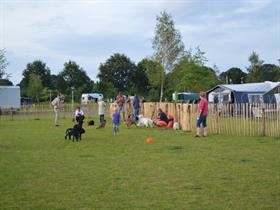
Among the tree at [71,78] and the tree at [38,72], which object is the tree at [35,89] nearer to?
the tree at [71,78]

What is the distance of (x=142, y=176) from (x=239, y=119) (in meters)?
10.2

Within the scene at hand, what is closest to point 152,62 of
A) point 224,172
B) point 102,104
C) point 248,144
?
point 102,104

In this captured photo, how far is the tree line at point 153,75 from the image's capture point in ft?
162

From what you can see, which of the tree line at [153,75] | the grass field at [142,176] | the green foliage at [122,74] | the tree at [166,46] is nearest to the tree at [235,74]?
the tree line at [153,75]

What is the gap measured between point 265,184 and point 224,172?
4.75ft

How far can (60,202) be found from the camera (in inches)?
270

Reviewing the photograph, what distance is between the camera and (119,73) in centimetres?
9494

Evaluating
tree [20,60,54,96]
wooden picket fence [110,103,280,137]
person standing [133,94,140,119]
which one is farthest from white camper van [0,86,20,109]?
tree [20,60,54,96]

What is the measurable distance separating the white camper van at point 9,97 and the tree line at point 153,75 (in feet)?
7.39

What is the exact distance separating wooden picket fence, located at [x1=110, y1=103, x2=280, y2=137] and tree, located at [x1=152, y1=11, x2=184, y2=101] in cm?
3307

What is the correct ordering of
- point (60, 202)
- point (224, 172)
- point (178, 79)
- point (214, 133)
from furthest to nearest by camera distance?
point (178, 79), point (214, 133), point (224, 172), point (60, 202)

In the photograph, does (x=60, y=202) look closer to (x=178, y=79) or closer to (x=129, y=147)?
(x=129, y=147)

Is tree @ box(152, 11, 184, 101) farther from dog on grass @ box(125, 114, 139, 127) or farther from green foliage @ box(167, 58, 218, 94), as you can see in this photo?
dog on grass @ box(125, 114, 139, 127)

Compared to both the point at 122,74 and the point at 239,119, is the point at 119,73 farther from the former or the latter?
the point at 239,119
